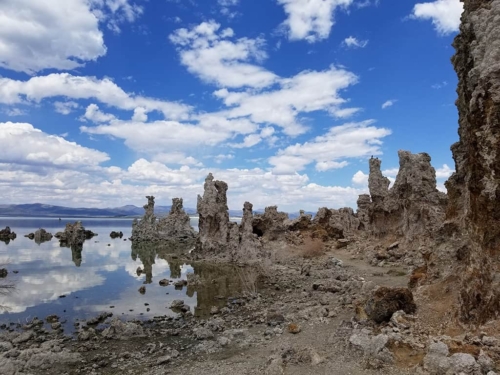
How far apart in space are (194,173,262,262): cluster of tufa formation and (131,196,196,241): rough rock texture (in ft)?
94.0

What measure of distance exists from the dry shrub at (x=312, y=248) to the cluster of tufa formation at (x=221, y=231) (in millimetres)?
4916

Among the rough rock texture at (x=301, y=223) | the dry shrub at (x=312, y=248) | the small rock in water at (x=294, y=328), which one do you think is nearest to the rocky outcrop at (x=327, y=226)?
the rough rock texture at (x=301, y=223)

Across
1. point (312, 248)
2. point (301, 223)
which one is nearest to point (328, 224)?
point (301, 223)

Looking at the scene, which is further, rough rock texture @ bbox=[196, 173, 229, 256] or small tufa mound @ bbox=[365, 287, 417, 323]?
rough rock texture @ bbox=[196, 173, 229, 256]

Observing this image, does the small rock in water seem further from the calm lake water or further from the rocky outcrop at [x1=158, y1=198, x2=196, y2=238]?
the rocky outcrop at [x1=158, y1=198, x2=196, y2=238]

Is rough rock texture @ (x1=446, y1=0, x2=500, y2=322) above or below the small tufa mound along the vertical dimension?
above

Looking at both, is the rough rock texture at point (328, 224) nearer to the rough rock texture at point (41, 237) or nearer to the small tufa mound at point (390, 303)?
the small tufa mound at point (390, 303)

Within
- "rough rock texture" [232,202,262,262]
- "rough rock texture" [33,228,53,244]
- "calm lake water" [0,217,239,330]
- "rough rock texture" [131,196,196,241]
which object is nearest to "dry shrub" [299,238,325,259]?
"rough rock texture" [232,202,262,262]

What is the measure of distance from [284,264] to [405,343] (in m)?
28.2

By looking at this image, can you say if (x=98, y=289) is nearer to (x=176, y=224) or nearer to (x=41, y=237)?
(x=176, y=224)

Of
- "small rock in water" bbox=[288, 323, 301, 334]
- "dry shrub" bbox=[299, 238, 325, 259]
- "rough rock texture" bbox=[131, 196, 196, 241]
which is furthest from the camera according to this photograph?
"rough rock texture" bbox=[131, 196, 196, 241]

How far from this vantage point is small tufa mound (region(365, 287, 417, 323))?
→ 511 inches

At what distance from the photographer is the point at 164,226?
80750 millimetres

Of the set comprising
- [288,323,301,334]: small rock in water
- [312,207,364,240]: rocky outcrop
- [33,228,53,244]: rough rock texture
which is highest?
[312,207,364,240]: rocky outcrop
